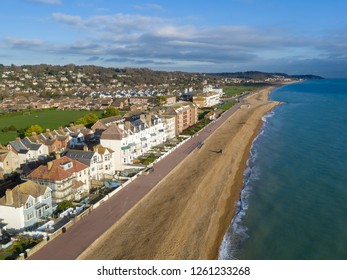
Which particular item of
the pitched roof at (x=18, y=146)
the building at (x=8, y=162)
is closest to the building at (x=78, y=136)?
the pitched roof at (x=18, y=146)

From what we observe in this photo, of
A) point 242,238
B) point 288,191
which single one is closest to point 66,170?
point 242,238

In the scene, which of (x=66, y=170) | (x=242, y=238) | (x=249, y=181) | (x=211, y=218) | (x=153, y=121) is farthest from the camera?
(x=153, y=121)

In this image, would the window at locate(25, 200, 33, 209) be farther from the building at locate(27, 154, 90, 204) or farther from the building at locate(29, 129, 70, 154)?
the building at locate(29, 129, 70, 154)

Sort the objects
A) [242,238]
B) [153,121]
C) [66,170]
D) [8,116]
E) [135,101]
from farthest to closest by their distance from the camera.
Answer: [135,101]
[8,116]
[153,121]
[66,170]
[242,238]

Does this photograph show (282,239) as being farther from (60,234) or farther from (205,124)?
(205,124)

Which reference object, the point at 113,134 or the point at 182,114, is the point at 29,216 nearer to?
the point at 113,134

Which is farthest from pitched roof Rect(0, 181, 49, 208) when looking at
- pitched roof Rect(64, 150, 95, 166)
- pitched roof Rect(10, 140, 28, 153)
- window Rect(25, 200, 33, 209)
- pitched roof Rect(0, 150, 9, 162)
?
pitched roof Rect(10, 140, 28, 153)

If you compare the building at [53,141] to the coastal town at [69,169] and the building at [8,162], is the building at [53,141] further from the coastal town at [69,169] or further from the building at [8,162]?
the building at [8,162]
